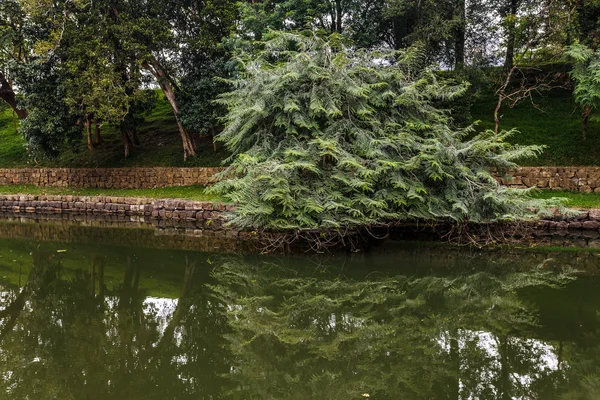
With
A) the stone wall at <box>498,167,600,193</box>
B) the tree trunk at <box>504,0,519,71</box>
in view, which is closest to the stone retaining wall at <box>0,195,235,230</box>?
the stone wall at <box>498,167,600,193</box>

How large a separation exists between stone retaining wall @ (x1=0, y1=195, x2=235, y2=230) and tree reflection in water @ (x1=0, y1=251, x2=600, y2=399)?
6.53m

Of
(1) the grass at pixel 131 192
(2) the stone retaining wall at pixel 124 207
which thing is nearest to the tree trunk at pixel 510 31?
(2) the stone retaining wall at pixel 124 207

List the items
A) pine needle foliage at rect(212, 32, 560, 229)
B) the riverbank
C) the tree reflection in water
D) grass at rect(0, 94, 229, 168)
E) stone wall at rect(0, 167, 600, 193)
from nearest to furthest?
1. the tree reflection in water
2. pine needle foliage at rect(212, 32, 560, 229)
3. the riverbank
4. stone wall at rect(0, 167, 600, 193)
5. grass at rect(0, 94, 229, 168)

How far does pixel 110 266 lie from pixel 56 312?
119 inches

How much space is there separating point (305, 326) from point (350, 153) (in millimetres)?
5856

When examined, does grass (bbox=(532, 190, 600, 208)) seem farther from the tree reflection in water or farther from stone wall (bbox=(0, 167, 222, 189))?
stone wall (bbox=(0, 167, 222, 189))

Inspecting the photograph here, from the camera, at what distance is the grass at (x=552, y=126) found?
54.3 ft

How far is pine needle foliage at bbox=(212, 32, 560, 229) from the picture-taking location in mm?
10344

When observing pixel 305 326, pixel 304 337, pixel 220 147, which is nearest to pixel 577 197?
pixel 305 326

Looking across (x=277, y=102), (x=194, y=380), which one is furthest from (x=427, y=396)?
(x=277, y=102)

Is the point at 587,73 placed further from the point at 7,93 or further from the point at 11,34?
the point at 7,93

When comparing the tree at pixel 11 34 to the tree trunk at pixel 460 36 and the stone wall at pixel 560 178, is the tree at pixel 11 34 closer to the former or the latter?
the tree trunk at pixel 460 36

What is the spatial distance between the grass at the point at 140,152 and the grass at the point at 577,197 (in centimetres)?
1294

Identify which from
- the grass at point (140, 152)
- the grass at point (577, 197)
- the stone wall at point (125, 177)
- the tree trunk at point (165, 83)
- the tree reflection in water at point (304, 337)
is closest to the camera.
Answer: the tree reflection in water at point (304, 337)
